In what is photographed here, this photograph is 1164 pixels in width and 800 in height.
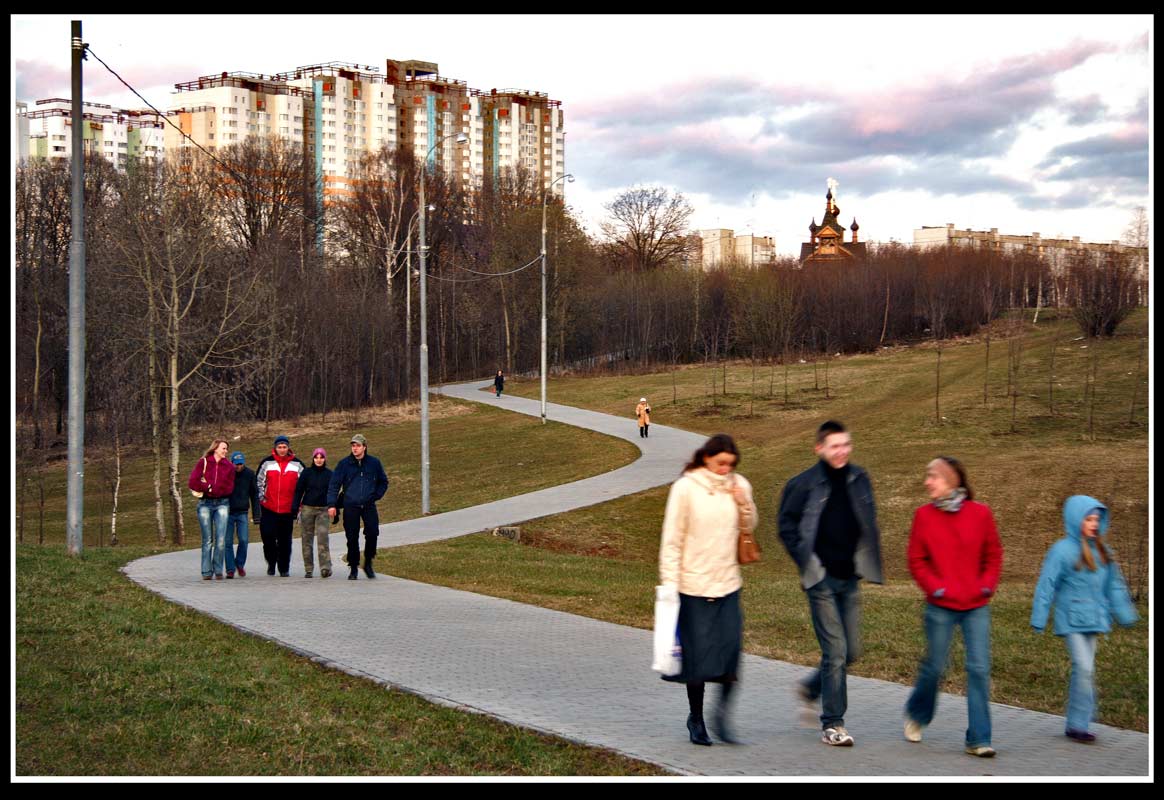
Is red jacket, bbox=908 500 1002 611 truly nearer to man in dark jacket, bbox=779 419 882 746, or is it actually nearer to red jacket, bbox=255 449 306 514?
man in dark jacket, bbox=779 419 882 746

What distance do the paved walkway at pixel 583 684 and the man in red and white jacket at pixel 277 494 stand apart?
55 cm

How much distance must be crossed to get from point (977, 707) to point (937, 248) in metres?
87.0

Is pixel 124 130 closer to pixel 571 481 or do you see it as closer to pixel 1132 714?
pixel 571 481

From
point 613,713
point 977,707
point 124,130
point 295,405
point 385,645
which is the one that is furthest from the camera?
point 124,130

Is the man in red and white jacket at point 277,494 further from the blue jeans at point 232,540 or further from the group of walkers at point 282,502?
the blue jeans at point 232,540

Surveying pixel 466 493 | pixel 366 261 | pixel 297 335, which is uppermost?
pixel 366 261

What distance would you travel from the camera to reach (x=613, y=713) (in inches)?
311

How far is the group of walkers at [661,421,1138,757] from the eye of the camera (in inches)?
270

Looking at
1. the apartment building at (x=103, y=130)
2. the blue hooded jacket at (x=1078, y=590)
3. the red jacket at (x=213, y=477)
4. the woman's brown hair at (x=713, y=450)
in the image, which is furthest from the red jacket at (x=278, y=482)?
the apartment building at (x=103, y=130)

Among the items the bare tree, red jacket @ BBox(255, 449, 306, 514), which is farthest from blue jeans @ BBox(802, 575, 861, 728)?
the bare tree

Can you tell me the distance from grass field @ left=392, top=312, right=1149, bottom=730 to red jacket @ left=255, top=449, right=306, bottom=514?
7.54ft

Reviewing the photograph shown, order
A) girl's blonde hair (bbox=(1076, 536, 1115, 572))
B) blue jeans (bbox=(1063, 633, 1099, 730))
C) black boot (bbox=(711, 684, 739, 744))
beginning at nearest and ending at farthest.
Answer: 1. black boot (bbox=(711, 684, 739, 744))
2. blue jeans (bbox=(1063, 633, 1099, 730))
3. girl's blonde hair (bbox=(1076, 536, 1115, 572))

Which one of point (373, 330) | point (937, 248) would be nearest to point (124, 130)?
point (373, 330)

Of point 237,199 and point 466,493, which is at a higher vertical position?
point 237,199
